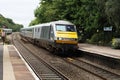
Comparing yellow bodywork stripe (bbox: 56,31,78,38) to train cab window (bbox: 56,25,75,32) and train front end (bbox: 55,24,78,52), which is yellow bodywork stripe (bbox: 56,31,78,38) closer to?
train front end (bbox: 55,24,78,52)

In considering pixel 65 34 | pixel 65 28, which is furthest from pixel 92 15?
pixel 65 34

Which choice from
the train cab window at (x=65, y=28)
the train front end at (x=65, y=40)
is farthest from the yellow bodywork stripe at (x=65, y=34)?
the train cab window at (x=65, y=28)

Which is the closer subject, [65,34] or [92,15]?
[65,34]

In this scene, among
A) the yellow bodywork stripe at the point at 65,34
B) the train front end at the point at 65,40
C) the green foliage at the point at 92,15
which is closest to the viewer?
the train front end at the point at 65,40

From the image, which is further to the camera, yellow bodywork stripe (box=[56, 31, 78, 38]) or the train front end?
yellow bodywork stripe (box=[56, 31, 78, 38])

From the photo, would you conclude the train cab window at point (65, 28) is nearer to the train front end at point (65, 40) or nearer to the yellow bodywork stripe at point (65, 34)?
the train front end at point (65, 40)

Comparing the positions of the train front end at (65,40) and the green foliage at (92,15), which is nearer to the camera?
the train front end at (65,40)

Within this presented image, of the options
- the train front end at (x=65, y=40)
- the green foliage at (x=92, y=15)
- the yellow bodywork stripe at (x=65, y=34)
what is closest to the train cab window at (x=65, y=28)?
the train front end at (x=65, y=40)

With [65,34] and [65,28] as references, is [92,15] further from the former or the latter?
[65,34]

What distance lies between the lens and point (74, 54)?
32.6 metres

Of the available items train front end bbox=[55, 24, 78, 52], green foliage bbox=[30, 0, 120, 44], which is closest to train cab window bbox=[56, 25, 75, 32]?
train front end bbox=[55, 24, 78, 52]

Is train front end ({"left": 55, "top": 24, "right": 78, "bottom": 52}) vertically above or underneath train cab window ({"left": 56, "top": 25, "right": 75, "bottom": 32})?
underneath

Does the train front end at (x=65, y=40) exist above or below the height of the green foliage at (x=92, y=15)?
below

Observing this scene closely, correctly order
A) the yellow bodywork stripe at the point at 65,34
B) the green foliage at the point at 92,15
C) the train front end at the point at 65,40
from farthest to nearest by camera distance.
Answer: the green foliage at the point at 92,15 → the yellow bodywork stripe at the point at 65,34 → the train front end at the point at 65,40
